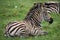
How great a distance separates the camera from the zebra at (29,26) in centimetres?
871

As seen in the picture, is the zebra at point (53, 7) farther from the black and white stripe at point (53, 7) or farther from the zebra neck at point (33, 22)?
the zebra neck at point (33, 22)

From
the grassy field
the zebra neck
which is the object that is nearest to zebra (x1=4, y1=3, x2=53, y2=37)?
the zebra neck

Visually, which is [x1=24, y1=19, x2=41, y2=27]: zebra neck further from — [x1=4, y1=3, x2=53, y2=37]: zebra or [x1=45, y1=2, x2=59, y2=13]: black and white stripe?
[x1=45, y1=2, x2=59, y2=13]: black and white stripe

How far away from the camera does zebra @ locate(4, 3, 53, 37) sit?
8711mm

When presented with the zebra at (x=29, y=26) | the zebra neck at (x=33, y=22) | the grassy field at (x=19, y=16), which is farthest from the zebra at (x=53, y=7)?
the zebra neck at (x=33, y=22)

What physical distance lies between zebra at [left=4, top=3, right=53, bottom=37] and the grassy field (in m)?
0.19

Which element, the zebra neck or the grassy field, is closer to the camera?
the grassy field

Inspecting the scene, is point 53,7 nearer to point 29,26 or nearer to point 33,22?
point 33,22

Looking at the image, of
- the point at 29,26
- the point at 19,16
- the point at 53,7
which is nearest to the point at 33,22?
the point at 29,26

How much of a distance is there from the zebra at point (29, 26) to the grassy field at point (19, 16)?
0.63 feet

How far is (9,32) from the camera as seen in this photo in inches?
342

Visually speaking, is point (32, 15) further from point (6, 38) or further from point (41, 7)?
point (6, 38)

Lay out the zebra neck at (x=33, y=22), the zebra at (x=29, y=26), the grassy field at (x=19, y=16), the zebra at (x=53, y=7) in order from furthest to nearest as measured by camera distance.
→ the zebra at (x=53, y=7) < the zebra neck at (x=33, y=22) < the grassy field at (x=19, y=16) < the zebra at (x=29, y=26)

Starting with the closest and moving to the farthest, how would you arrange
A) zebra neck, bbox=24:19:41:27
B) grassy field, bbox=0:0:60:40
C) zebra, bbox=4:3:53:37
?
zebra, bbox=4:3:53:37
grassy field, bbox=0:0:60:40
zebra neck, bbox=24:19:41:27
